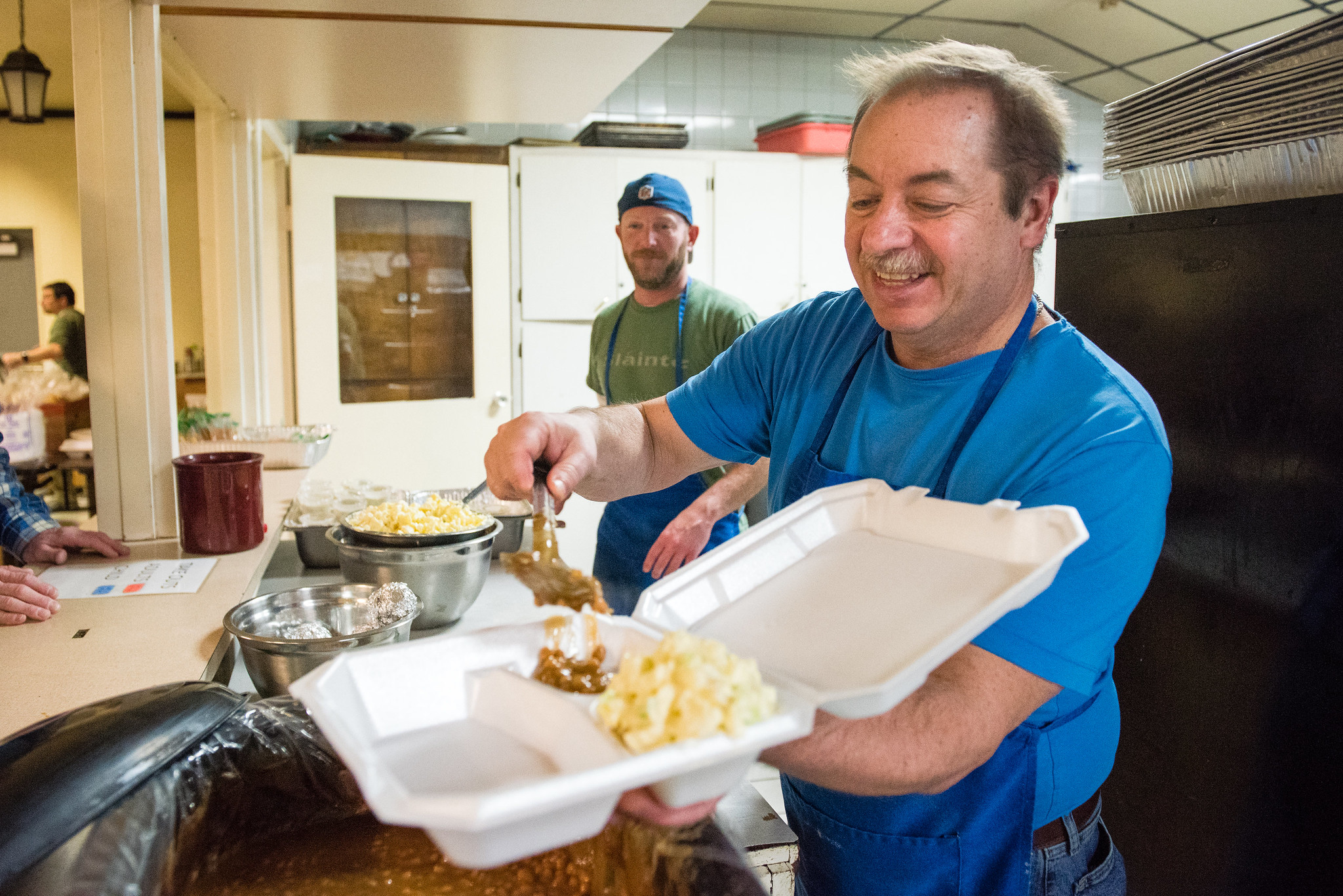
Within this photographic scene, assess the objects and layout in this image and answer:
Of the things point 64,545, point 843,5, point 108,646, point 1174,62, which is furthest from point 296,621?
point 1174,62

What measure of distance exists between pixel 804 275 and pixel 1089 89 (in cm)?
208

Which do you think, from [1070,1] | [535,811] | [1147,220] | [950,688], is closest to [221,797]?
[535,811]

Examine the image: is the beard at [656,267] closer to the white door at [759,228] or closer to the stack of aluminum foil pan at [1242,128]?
the stack of aluminum foil pan at [1242,128]

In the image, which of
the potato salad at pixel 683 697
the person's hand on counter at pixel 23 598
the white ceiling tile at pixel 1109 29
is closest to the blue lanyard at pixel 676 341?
the person's hand on counter at pixel 23 598

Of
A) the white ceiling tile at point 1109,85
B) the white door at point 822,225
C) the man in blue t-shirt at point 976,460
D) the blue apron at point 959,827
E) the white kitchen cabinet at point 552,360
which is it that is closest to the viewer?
the man in blue t-shirt at point 976,460

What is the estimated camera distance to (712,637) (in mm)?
871

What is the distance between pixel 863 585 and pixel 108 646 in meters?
1.19

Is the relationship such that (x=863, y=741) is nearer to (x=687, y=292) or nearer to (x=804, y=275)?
(x=687, y=292)

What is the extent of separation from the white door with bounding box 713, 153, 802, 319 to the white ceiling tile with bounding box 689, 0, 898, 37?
0.70m

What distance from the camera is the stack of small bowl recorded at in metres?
1.70

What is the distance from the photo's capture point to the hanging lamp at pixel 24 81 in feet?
12.1

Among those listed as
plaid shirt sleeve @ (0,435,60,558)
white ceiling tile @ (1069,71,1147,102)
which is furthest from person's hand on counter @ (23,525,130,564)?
white ceiling tile @ (1069,71,1147,102)

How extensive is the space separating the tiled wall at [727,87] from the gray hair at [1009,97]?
381cm

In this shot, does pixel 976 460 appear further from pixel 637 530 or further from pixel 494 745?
pixel 637 530
